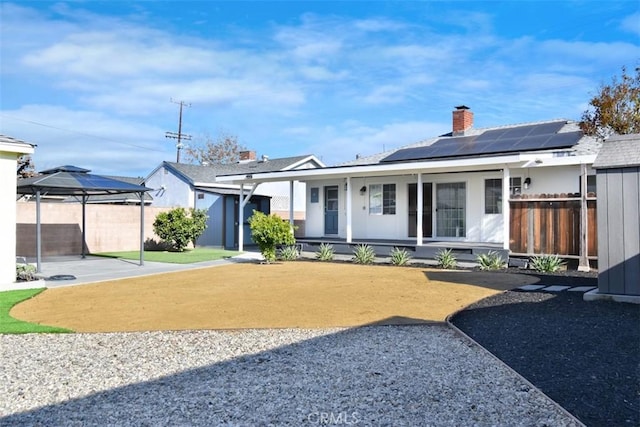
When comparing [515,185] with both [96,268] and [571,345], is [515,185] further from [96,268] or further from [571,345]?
[96,268]

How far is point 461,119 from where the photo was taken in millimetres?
21938

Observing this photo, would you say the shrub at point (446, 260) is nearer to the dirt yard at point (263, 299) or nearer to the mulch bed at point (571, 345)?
the dirt yard at point (263, 299)

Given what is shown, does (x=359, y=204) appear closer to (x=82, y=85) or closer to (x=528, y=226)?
(x=528, y=226)

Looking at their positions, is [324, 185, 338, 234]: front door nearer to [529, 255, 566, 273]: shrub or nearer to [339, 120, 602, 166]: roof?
[339, 120, 602, 166]: roof

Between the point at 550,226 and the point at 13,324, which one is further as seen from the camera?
the point at 550,226

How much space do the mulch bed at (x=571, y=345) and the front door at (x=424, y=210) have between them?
8604 millimetres

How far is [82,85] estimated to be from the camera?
826 inches

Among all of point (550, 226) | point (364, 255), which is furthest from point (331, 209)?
point (550, 226)

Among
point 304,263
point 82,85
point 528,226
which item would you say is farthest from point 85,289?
point 82,85

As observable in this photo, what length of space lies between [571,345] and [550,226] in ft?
28.5

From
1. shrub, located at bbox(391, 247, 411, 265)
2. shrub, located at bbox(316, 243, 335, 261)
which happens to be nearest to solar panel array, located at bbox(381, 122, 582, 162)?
shrub, located at bbox(391, 247, 411, 265)

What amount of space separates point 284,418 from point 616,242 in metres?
6.67

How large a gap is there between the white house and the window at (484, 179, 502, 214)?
1281 centimetres

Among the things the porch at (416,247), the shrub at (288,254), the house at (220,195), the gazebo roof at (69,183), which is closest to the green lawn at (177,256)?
the house at (220,195)
